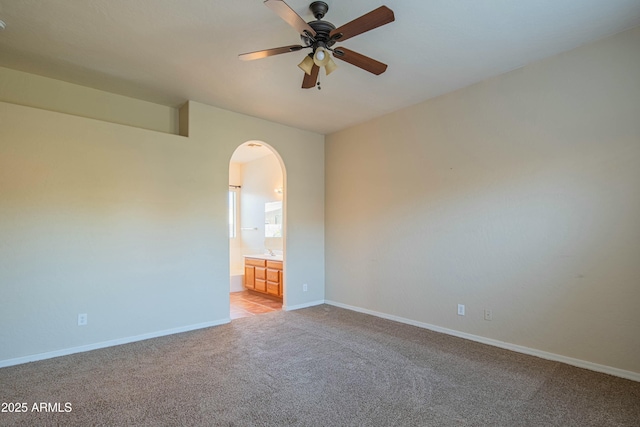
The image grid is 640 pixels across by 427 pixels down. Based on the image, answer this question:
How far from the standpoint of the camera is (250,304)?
5.33 meters

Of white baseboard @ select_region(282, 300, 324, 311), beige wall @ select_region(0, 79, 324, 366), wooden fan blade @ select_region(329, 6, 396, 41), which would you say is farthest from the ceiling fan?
white baseboard @ select_region(282, 300, 324, 311)

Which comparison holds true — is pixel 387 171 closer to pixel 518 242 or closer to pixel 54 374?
pixel 518 242

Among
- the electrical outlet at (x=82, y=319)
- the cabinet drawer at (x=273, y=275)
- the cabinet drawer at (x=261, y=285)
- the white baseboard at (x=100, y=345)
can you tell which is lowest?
the white baseboard at (x=100, y=345)

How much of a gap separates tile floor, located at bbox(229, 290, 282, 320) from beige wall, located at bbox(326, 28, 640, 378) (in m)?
Answer: 1.62

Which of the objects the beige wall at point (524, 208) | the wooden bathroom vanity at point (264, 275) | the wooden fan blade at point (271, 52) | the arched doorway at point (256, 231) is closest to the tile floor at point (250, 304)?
the arched doorway at point (256, 231)

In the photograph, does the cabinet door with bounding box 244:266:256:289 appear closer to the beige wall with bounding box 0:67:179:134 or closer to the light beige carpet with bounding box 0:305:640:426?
the light beige carpet with bounding box 0:305:640:426

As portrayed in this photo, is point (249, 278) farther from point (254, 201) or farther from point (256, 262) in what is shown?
point (254, 201)

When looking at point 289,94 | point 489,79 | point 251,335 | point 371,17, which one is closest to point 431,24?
point 371,17

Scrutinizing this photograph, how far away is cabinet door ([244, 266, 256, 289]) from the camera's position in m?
6.05

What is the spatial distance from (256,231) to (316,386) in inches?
187

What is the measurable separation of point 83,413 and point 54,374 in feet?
2.89

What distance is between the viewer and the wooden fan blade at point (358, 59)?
2.30 metres

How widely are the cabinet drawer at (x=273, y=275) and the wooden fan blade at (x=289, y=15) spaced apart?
3.96 meters

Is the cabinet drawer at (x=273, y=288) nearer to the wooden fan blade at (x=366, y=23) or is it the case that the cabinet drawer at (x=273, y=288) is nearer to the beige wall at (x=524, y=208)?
the beige wall at (x=524, y=208)
